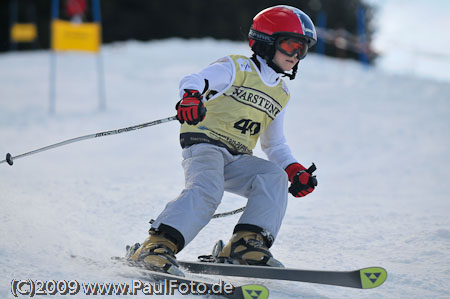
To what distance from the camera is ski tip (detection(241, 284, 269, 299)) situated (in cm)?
241

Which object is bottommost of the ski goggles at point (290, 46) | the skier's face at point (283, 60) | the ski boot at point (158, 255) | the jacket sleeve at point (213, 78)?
the ski boot at point (158, 255)

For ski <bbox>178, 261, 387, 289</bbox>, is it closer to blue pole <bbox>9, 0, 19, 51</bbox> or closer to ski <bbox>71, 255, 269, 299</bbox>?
ski <bbox>71, 255, 269, 299</bbox>

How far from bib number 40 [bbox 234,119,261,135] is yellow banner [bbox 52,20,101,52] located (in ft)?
27.0

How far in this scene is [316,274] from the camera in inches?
104

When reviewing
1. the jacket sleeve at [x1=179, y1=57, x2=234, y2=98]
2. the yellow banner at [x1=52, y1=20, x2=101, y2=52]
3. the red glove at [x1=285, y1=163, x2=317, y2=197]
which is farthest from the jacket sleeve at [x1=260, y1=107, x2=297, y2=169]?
the yellow banner at [x1=52, y1=20, x2=101, y2=52]

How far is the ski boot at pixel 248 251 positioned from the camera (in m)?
2.88

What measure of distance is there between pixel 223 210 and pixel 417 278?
6.20 feet

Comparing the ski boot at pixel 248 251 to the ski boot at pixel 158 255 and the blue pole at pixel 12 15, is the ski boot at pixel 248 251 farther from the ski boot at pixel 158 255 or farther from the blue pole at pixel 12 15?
the blue pole at pixel 12 15

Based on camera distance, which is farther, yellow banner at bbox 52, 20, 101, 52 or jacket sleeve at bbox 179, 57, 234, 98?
yellow banner at bbox 52, 20, 101, 52

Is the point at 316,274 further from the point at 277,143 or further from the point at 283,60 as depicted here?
the point at 283,60

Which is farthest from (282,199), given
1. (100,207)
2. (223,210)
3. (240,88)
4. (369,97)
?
(369,97)

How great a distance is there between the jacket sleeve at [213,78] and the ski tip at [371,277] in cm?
130

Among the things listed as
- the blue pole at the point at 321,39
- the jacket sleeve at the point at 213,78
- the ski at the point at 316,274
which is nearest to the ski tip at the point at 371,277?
the ski at the point at 316,274

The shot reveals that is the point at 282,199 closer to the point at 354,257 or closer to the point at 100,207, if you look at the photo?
the point at 354,257
